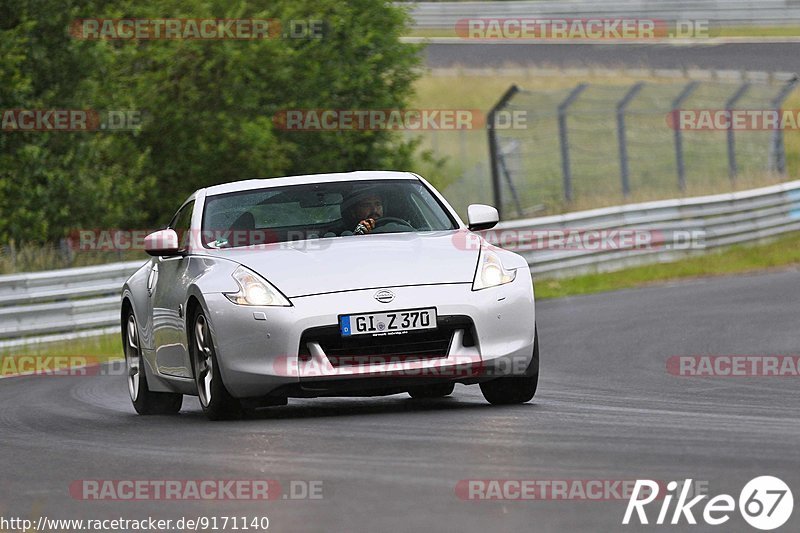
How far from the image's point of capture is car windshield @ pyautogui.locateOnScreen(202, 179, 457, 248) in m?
9.88

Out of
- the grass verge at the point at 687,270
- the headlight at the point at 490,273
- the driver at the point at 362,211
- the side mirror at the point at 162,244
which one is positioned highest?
the driver at the point at 362,211

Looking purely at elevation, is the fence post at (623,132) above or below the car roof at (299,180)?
below

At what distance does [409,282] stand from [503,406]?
3.26 ft

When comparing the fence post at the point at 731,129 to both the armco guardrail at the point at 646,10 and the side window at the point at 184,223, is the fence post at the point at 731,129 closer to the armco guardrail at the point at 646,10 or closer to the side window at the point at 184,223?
the armco guardrail at the point at 646,10

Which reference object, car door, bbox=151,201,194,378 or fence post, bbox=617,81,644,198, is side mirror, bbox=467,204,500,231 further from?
fence post, bbox=617,81,644,198

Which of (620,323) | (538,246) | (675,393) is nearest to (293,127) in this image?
(538,246)

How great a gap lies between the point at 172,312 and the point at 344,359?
5.18 feet

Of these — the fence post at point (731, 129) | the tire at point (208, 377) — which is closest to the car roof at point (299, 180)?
the tire at point (208, 377)

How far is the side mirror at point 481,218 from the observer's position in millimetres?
9875

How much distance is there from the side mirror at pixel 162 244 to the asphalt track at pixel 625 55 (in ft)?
97.6

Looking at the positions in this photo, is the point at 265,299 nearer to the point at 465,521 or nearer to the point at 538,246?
the point at 465,521

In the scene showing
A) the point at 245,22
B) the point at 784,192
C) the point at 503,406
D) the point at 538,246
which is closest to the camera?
the point at 503,406

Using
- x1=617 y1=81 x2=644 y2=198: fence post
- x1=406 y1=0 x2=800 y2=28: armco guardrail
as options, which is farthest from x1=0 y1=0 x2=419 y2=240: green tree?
x1=406 y1=0 x2=800 y2=28: armco guardrail

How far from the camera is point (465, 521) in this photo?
544cm
